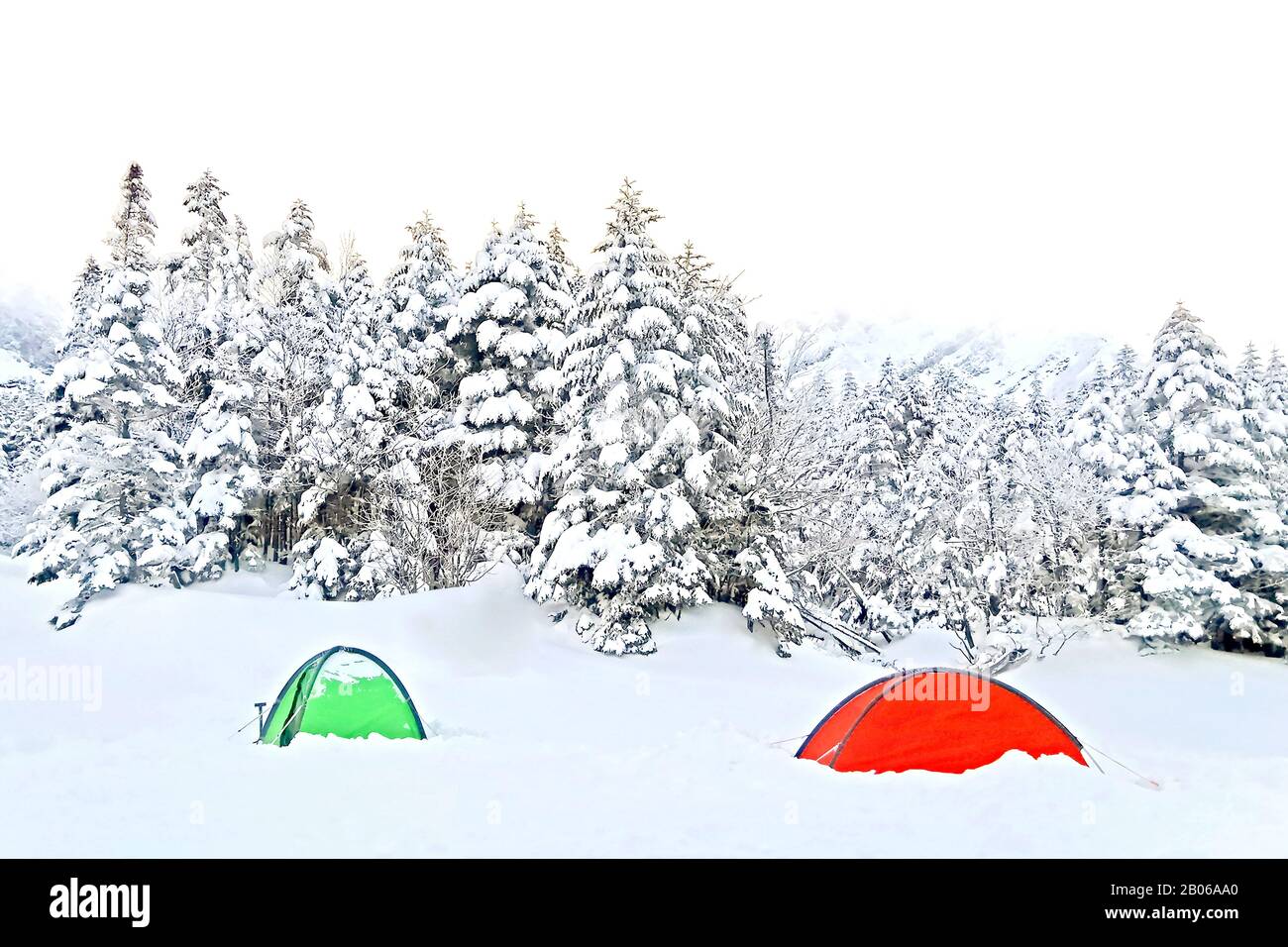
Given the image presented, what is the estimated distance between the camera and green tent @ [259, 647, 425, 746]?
10742 mm

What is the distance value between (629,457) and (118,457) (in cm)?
1494

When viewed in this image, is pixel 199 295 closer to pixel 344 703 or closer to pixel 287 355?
pixel 287 355

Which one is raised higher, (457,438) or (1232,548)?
(457,438)

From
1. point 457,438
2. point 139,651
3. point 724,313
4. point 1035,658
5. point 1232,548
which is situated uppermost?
point 724,313

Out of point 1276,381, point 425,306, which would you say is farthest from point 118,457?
point 1276,381

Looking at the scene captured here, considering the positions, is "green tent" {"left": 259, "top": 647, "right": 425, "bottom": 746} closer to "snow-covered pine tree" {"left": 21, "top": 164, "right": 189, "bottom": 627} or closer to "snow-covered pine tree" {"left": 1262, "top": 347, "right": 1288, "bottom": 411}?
"snow-covered pine tree" {"left": 21, "top": 164, "right": 189, "bottom": 627}

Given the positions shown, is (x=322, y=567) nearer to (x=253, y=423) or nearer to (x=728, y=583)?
(x=253, y=423)

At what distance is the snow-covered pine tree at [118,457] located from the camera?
2262 cm

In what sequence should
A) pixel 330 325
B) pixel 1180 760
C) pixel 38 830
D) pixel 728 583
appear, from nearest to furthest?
pixel 38 830
pixel 1180 760
pixel 728 583
pixel 330 325

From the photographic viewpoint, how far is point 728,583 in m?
19.8

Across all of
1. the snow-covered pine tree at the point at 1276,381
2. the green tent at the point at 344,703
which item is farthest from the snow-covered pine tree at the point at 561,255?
the snow-covered pine tree at the point at 1276,381

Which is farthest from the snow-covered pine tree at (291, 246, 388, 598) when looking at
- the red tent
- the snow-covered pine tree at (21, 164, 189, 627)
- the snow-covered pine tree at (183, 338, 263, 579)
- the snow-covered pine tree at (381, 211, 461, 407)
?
the red tent
